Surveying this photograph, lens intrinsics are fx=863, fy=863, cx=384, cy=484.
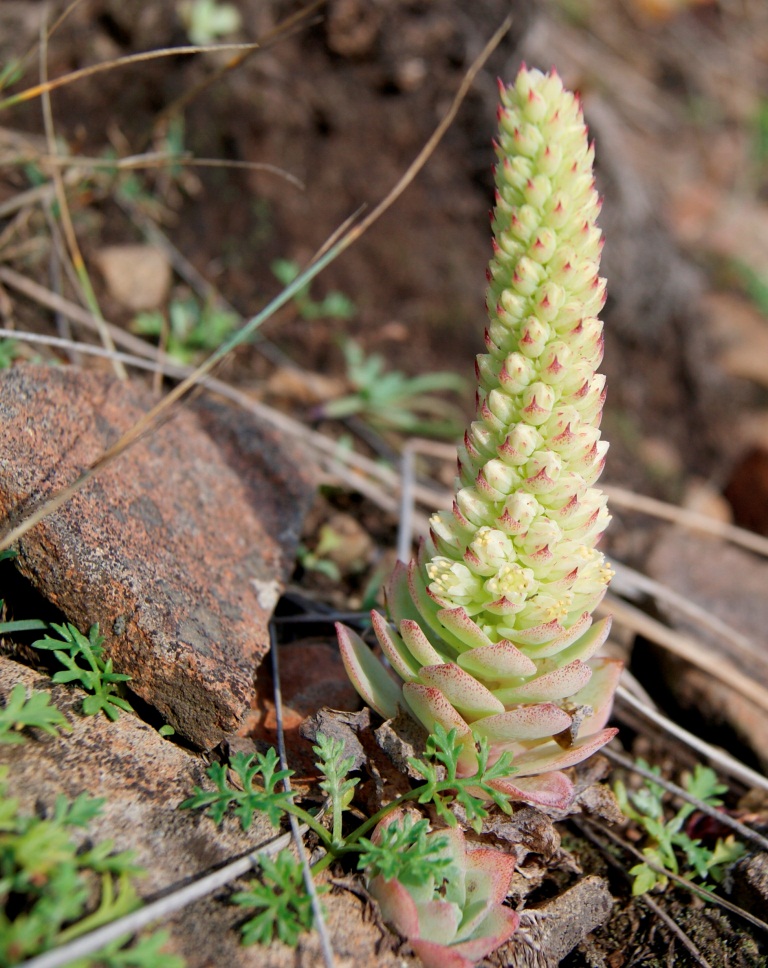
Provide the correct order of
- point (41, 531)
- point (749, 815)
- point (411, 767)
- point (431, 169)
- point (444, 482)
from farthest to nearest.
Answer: point (431, 169) < point (444, 482) < point (749, 815) < point (41, 531) < point (411, 767)

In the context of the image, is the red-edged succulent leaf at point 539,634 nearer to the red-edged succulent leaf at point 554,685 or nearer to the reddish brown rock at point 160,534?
the red-edged succulent leaf at point 554,685

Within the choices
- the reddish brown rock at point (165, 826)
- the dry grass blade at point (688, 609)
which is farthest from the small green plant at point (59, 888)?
the dry grass blade at point (688, 609)

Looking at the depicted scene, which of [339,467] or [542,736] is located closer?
[542,736]

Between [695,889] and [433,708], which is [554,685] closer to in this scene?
[433,708]

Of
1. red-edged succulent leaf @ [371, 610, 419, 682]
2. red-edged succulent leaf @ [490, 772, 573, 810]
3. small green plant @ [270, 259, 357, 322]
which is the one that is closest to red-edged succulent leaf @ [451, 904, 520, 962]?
red-edged succulent leaf @ [490, 772, 573, 810]

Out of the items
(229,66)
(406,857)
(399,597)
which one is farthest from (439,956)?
(229,66)

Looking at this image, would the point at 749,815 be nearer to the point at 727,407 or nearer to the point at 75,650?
the point at 75,650

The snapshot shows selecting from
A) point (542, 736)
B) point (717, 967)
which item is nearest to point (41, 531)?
point (542, 736)
